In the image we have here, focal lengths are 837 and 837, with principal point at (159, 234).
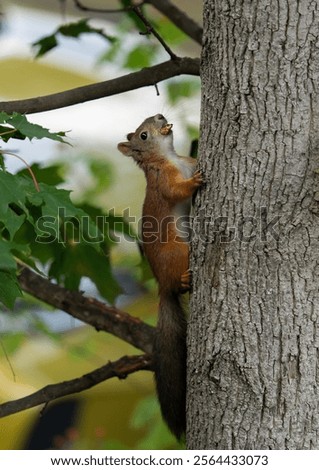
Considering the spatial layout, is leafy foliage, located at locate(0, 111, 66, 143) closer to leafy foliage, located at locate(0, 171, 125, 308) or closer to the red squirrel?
leafy foliage, located at locate(0, 171, 125, 308)

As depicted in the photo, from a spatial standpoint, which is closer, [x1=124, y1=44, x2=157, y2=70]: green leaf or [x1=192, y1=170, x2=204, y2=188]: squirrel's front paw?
[x1=192, y1=170, x2=204, y2=188]: squirrel's front paw

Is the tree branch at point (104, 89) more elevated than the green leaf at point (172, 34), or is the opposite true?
the green leaf at point (172, 34)

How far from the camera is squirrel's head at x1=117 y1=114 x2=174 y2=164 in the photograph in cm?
325

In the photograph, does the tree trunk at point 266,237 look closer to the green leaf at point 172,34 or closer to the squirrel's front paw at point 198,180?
the squirrel's front paw at point 198,180

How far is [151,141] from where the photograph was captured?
3273 millimetres

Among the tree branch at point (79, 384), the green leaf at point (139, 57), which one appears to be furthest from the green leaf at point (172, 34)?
the tree branch at point (79, 384)

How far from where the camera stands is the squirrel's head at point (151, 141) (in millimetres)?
3246

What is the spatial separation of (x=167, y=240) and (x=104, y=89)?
56 cm

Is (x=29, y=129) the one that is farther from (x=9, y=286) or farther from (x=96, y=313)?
(x=96, y=313)

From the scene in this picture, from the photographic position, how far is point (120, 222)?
10.4 feet

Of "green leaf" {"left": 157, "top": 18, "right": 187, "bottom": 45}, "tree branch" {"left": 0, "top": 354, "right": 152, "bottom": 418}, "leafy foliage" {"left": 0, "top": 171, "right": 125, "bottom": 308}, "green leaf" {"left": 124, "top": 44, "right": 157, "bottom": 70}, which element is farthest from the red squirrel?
"green leaf" {"left": 124, "top": 44, "right": 157, "bottom": 70}

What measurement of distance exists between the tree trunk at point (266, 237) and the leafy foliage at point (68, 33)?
121 centimetres

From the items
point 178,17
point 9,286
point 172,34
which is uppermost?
point 172,34

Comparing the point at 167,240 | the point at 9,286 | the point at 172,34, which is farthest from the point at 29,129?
the point at 172,34
